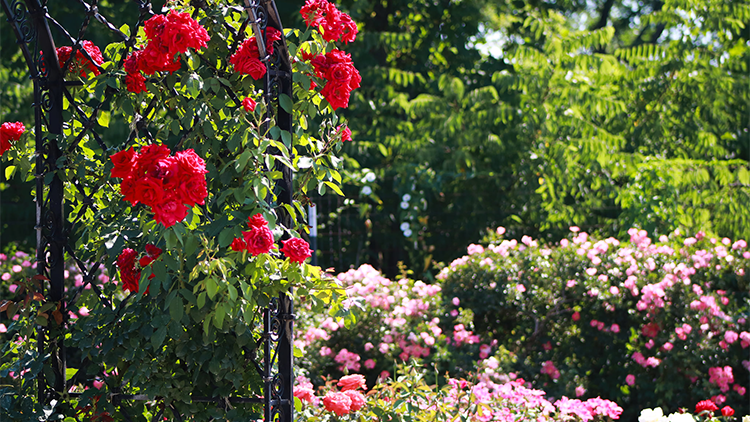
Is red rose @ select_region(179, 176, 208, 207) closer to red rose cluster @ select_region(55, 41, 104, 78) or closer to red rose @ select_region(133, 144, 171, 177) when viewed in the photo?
red rose @ select_region(133, 144, 171, 177)

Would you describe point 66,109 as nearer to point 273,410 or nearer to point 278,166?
point 278,166

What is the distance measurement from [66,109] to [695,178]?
17.0 ft

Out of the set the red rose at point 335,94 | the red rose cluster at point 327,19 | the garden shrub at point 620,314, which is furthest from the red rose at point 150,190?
the garden shrub at point 620,314

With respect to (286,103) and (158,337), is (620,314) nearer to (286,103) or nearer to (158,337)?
(286,103)

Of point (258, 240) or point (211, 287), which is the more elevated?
point (258, 240)

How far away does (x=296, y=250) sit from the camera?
5.91 ft

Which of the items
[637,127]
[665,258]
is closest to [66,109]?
[665,258]

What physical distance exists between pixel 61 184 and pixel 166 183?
798mm

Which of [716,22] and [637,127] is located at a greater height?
[716,22]

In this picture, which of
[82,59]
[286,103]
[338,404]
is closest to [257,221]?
[286,103]

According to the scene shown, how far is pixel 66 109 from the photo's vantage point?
7.20ft

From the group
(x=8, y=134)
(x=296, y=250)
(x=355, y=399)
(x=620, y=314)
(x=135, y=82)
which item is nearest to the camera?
(x=296, y=250)

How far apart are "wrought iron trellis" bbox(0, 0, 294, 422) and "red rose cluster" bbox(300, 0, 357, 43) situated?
107mm

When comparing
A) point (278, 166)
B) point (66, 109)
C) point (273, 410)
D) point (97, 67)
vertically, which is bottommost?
point (273, 410)
